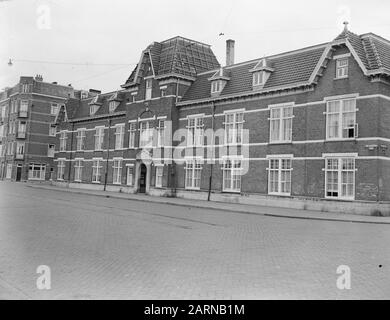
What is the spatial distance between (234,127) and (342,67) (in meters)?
9.61

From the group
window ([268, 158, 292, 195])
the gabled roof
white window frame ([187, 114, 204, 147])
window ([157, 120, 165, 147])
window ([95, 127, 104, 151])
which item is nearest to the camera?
window ([268, 158, 292, 195])

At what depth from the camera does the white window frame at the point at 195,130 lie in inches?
1432

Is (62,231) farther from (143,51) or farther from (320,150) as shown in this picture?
(143,51)

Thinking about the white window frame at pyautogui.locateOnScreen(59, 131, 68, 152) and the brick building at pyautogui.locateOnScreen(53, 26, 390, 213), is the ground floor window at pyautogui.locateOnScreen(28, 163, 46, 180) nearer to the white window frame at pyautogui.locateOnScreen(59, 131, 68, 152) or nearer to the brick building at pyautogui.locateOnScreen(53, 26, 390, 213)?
the white window frame at pyautogui.locateOnScreen(59, 131, 68, 152)

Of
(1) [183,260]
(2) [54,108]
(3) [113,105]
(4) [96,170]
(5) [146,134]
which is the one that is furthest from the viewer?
(2) [54,108]

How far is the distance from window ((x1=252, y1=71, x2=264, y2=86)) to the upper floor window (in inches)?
1049

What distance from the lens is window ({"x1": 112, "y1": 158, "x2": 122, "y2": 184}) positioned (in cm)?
4475

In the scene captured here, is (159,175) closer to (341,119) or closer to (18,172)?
(341,119)

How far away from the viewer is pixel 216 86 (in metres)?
35.8

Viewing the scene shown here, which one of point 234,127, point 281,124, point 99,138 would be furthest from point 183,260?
point 99,138

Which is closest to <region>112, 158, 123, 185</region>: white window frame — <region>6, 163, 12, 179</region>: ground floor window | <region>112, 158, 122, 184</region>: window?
<region>112, 158, 122, 184</region>: window

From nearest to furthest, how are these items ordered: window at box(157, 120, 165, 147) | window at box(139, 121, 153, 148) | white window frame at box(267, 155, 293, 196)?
white window frame at box(267, 155, 293, 196) → window at box(157, 120, 165, 147) → window at box(139, 121, 153, 148)
